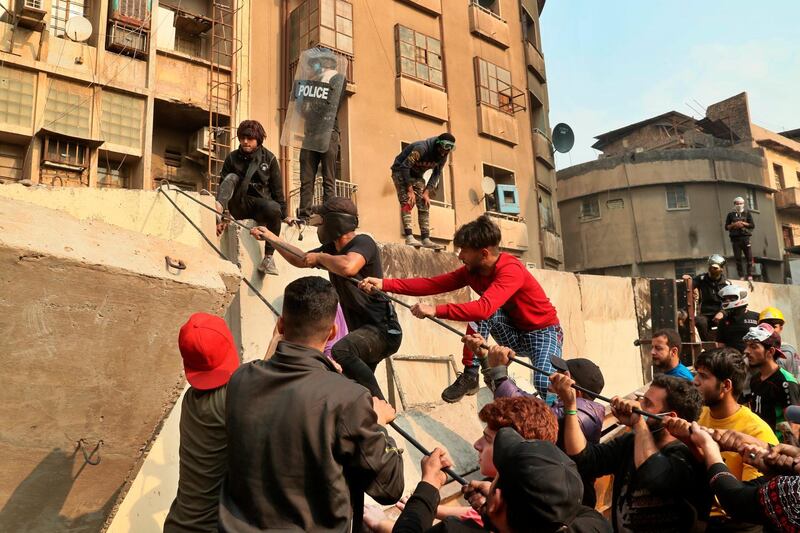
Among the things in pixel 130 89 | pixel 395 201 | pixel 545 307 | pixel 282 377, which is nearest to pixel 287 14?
pixel 130 89

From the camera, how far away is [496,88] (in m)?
19.3

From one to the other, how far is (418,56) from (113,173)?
857cm

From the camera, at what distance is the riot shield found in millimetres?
6855

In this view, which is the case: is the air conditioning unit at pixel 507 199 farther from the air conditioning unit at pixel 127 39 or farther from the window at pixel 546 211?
the air conditioning unit at pixel 127 39

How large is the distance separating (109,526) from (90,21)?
13.6m

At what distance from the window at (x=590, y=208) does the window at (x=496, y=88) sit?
361 inches

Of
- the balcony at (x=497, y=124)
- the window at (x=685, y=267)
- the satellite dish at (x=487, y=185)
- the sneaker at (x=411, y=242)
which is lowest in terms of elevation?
the sneaker at (x=411, y=242)

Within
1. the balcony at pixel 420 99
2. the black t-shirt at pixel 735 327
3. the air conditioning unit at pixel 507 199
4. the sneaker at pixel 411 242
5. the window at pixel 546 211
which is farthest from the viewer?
the window at pixel 546 211

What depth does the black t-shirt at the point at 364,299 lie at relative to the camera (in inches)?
165

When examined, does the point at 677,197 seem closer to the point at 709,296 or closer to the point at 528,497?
the point at 709,296

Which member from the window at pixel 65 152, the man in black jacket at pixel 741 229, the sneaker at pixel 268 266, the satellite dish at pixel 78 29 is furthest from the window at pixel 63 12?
the man in black jacket at pixel 741 229

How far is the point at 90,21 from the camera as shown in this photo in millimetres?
13859

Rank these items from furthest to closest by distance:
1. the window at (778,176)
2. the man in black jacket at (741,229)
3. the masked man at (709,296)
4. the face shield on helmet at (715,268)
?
the window at (778,176) < the man in black jacket at (741,229) < the face shield on helmet at (715,268) < the masked man at (709,296)

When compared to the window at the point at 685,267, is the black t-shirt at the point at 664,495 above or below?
below
